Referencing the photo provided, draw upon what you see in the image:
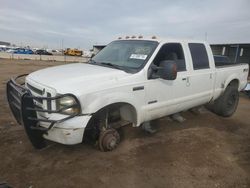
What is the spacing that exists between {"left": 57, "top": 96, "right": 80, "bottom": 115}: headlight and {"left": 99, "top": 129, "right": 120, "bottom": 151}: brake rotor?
79 centimetres

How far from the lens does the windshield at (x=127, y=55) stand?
167 inches

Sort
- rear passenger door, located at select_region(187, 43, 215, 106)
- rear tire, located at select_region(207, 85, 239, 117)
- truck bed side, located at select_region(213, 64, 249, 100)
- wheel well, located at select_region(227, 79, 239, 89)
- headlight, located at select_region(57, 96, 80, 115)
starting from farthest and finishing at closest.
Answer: wheel well, located at select_region(227, 79, 239, 89) → rear tire, located at select_region(207, 85, 239, 117) → truck bed side, located at select_region(213, 64, 249, 100) → rear passenger door, located at select_region(187, 43, 215, 106) → headlight, located at select_region(57, 96, 80, 115)

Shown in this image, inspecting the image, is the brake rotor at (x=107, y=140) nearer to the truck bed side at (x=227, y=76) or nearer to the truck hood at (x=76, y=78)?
the truck hood at (x=76, y=78)

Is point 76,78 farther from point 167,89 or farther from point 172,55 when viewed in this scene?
point 172,55

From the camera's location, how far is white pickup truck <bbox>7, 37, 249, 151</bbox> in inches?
134

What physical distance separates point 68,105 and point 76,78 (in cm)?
45

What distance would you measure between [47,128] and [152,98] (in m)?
1.80

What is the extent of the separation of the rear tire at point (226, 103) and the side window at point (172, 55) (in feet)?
6.65

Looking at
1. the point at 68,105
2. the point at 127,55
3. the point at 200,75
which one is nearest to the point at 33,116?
the point at 68,105

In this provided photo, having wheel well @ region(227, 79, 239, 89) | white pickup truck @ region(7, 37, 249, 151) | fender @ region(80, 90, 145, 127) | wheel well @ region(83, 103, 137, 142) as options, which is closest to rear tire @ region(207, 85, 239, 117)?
wheel well @ region(227, 79, 239, 89)

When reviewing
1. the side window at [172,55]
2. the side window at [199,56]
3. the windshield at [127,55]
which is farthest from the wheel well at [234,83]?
the windshield at [127,55]

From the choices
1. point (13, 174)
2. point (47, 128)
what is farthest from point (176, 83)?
point (13, 174)

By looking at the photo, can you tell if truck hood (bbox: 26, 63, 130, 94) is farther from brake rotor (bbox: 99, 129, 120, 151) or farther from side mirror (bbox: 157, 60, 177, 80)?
brake rotor (bbox: 99, 129, 120, 151)

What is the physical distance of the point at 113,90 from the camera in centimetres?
371
